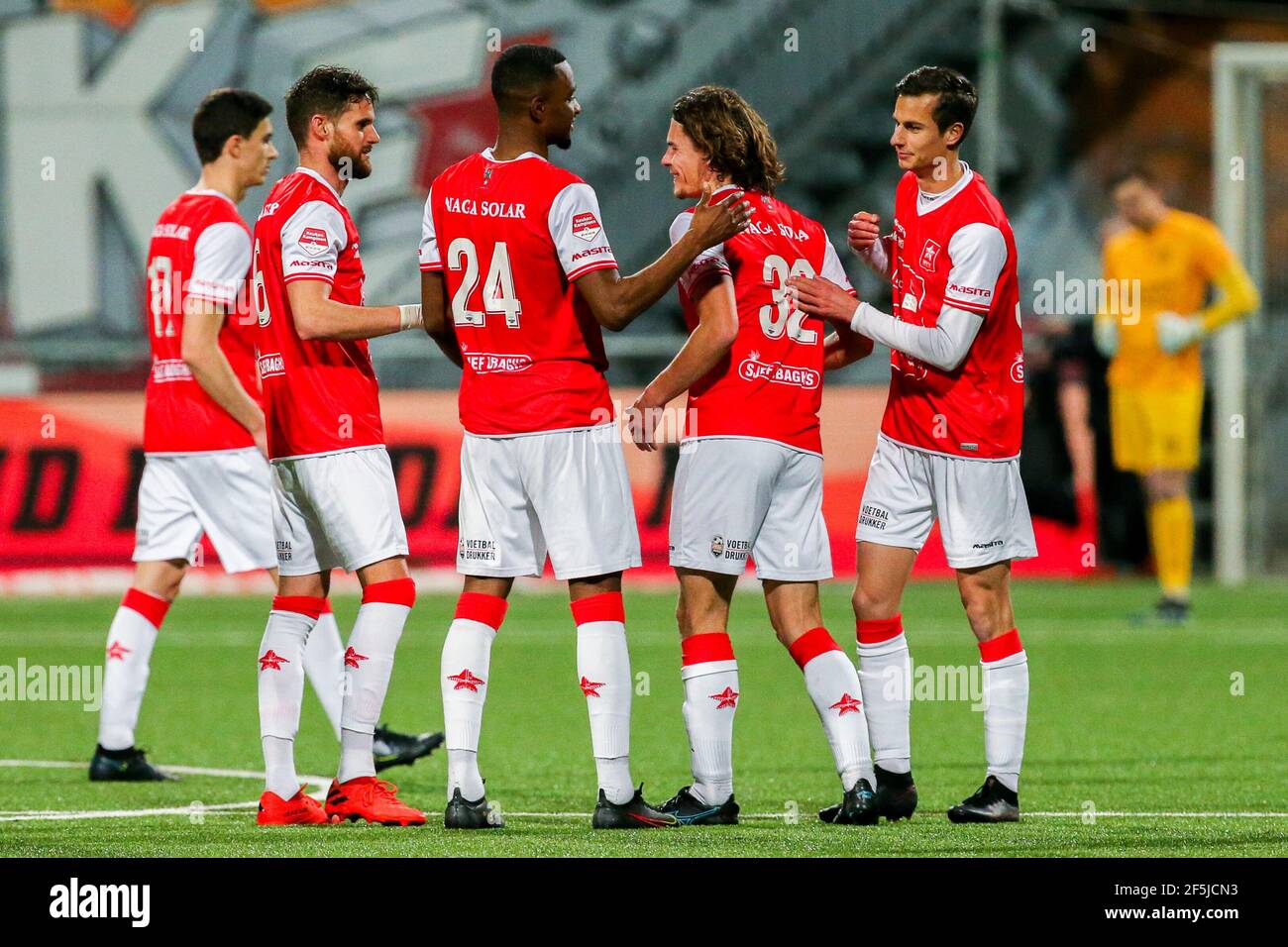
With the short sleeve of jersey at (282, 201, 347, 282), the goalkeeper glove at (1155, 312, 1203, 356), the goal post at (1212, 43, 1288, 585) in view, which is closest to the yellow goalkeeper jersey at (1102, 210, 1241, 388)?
the goalkeeper glove at (1155, 312, 1203, 356)

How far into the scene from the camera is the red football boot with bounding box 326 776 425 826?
20.0ft

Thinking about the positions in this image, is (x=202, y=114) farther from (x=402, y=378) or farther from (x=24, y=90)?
(x=24, y=90)

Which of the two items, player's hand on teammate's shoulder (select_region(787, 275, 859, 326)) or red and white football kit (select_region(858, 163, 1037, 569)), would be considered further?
red and white football kit (select_region(858, 163, 1037, 569))

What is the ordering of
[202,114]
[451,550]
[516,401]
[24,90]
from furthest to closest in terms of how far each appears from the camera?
1. [24,90]
2. [451,550]
3. [202,114]
4. [516,401]

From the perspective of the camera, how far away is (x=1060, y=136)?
19391 millimetres

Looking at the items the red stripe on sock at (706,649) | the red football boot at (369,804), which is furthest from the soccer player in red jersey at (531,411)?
the red stripe on sock at (706,649)

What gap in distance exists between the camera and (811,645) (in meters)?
6.33

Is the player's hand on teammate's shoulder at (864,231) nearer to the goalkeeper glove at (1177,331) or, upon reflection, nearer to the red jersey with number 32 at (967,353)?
the red jersey with number 32 at (967,353)

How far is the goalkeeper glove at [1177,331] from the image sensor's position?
44.4 feet

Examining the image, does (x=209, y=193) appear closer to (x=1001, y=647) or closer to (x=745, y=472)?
(x=745, y=472)

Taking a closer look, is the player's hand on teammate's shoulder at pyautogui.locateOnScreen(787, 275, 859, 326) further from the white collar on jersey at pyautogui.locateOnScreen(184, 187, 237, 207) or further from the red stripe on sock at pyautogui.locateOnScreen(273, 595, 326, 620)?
the white collar on jersey at pyautogui.locateOnScreen(184, 187, 237, 207)

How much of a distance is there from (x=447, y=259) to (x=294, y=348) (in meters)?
0.59

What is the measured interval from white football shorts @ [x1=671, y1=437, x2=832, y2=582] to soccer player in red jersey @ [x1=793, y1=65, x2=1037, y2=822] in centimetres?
23
